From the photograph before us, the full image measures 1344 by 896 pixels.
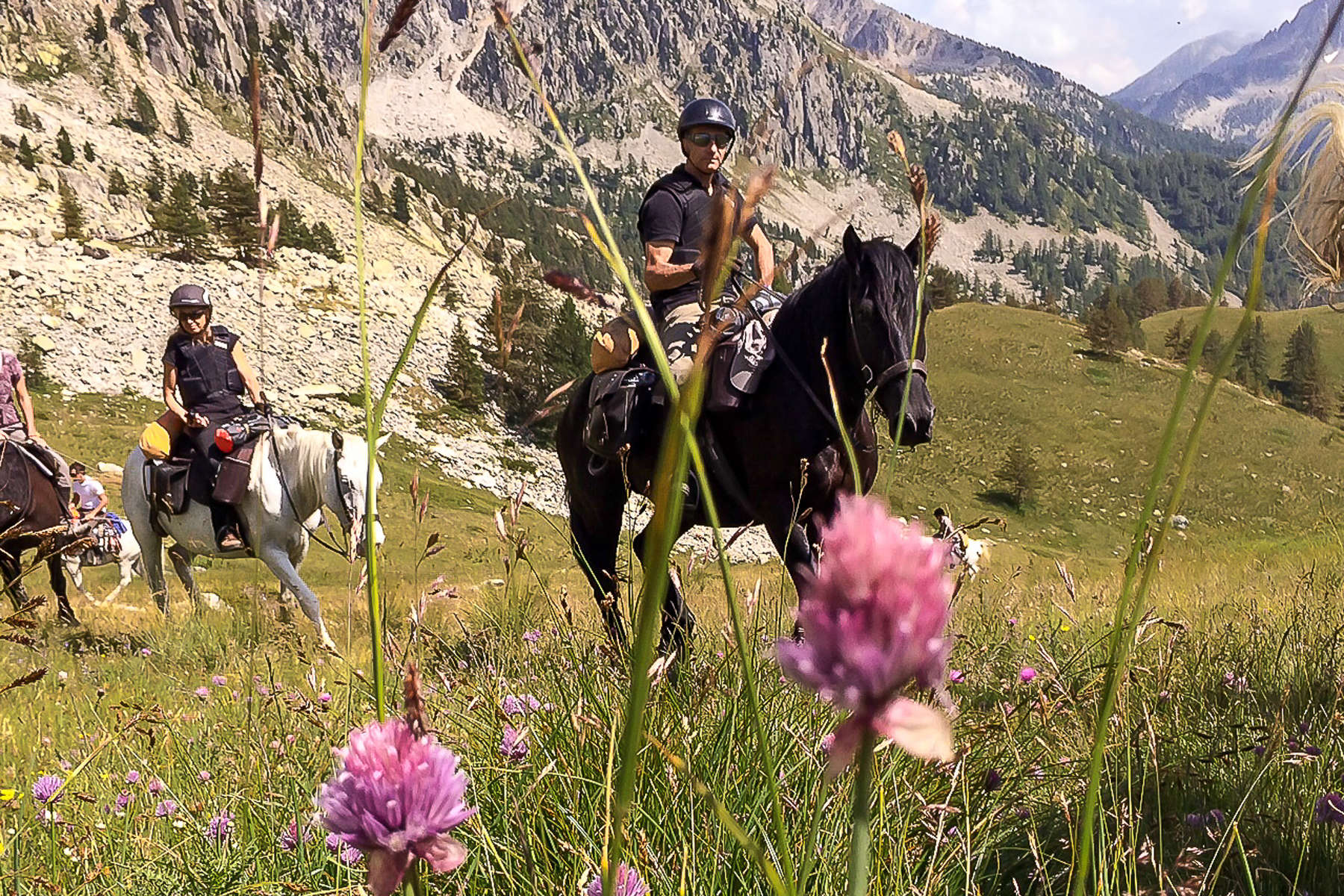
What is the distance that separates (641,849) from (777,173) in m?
1.48

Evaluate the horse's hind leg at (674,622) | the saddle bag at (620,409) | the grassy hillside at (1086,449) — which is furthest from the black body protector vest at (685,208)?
the grassy hillside at (1086,449)

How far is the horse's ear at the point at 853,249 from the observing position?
15.3 feet

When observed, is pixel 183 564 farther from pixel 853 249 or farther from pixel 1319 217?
pixel 1319 217

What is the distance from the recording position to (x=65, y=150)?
53469 mm

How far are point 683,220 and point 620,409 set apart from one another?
3.88 feet

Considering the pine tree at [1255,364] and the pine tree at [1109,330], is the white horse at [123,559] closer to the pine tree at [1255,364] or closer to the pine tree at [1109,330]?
the pine tree at [1109,330]

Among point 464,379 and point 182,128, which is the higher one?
point 182,128

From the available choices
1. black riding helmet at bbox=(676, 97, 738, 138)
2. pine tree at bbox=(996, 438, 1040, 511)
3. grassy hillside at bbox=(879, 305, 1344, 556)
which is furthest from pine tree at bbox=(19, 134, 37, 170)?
black riding helmet at bbox=(676, 97, 738, 138)

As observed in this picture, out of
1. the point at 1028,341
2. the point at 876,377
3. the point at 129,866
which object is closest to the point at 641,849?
the point at 129,866

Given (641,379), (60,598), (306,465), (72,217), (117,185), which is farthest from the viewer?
(117,185)

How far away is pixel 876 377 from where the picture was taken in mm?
4762

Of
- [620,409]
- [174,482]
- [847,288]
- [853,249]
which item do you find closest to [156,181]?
[174,482]

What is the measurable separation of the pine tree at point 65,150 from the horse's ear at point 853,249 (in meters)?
61.1

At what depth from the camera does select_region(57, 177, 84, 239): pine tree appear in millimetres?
40869
